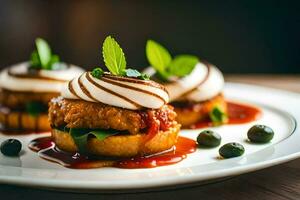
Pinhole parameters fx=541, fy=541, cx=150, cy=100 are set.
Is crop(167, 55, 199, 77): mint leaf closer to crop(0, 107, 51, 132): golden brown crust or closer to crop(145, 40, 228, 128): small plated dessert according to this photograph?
crop(145, 40, 228, 128): small plated dessert

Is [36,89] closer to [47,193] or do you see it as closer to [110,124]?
[110,124]

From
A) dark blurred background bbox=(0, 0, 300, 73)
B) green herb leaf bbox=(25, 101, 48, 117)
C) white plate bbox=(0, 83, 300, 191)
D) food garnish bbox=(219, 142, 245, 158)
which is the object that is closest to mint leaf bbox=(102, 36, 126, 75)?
white plate bbox=(0, 83, 300, 191)

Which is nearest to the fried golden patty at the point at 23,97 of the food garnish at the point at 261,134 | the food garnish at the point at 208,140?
the food garnish at the point at 208,140

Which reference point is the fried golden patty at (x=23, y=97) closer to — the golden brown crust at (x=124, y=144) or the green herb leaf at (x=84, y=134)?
the golden brown crust at (x=124, y=144)

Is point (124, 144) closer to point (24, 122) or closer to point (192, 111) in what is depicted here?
point (192, 111)

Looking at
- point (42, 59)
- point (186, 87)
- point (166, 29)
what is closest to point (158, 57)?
point (186, 87)

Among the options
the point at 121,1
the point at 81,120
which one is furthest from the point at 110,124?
the point at 121,1
